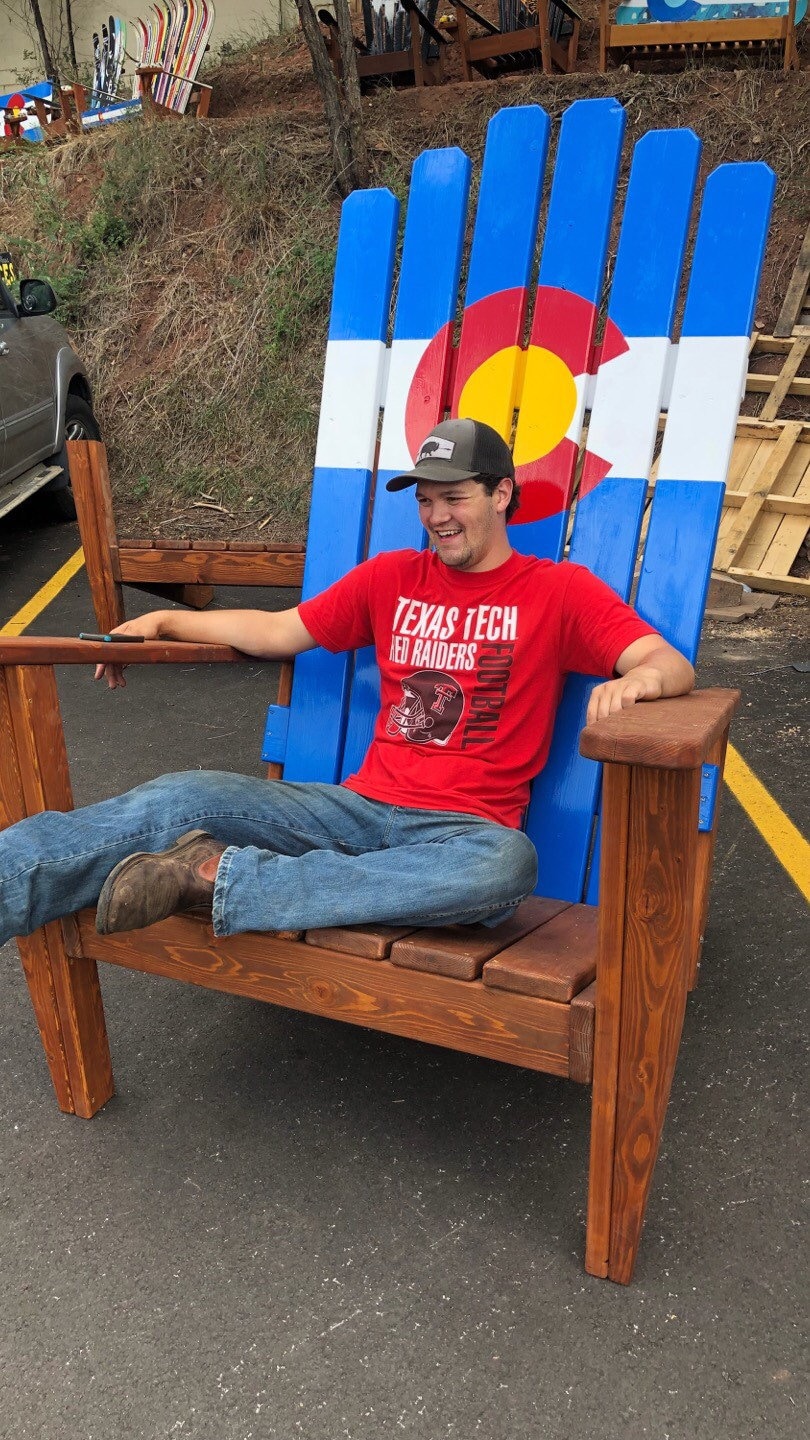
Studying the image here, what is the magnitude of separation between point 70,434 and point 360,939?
640 centimetres

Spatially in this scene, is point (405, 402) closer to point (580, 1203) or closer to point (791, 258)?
point (580, 1203)

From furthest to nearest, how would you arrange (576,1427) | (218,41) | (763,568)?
(218,41), (763,568), (576,1427)

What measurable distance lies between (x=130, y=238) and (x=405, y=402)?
8655 mm

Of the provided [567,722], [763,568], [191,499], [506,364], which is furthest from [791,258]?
[567,722]

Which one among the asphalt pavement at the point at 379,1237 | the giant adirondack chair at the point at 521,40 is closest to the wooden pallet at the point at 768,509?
the asphalt pavement at the point at 379,1237

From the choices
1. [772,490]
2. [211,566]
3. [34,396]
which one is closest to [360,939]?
[211,566]

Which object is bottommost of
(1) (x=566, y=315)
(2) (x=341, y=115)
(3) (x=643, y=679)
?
(3) (x=643, y=679)

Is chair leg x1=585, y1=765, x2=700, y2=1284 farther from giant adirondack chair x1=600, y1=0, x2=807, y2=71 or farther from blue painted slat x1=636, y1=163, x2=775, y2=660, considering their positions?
giant adirondack chair x1=600, y1=0, x2=807, y2=71

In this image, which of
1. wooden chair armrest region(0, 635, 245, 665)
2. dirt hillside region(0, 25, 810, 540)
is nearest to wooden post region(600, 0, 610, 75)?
dirt hillside region(0, 25, 810, 540)

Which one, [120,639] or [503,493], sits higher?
[503,493]

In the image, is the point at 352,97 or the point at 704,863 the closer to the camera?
the point at 704,863

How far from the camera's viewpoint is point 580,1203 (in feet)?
7.20

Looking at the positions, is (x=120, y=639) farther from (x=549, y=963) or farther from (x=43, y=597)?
(x=43, y=597)

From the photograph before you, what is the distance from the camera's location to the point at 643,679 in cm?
213
